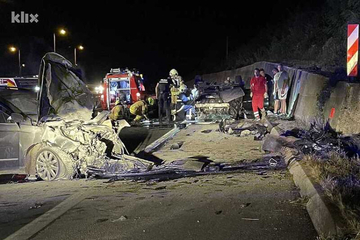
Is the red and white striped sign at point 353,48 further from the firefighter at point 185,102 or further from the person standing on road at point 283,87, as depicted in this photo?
the firefighter at point 185,102

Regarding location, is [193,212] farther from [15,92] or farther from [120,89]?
[120,89]

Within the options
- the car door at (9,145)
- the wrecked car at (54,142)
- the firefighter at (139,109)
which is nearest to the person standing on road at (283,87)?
the firefighter at (139,109)

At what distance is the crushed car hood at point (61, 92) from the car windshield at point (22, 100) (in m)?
1.07

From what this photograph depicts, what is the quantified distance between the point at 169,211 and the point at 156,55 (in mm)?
80238

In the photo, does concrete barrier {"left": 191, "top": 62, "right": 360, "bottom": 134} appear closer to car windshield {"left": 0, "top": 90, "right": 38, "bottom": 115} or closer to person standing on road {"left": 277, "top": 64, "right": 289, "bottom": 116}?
person standing on road {"left": 277, "top": 64, "right": 289, "bottom": 116}

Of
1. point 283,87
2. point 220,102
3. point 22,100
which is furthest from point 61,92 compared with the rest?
point 220,102

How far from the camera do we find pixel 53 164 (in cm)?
859

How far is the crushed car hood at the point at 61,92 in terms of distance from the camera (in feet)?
31.4

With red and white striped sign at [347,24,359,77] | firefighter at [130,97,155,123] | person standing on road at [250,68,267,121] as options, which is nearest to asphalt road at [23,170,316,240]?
red and white striped sign at [347,24,359,77]

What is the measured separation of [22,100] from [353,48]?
7.68 metres

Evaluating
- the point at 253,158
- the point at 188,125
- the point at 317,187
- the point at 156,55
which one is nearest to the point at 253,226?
the point at 317,187

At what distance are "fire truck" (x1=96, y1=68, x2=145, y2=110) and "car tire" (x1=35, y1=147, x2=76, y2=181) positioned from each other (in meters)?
11.8

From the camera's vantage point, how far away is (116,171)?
8875 mm

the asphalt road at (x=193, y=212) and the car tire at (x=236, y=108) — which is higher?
the car tire at (x=236, y=108)
